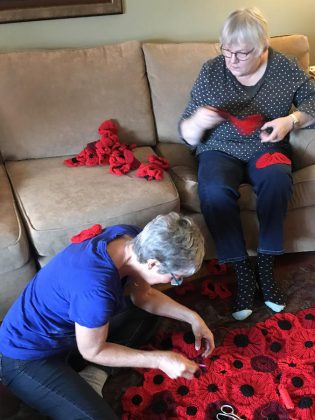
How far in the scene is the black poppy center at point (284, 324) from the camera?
5.50ft

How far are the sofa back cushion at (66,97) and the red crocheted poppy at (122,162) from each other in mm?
249

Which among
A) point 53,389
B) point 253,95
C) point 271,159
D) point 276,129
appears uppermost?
point 253,95

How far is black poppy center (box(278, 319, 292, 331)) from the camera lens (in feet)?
5.50

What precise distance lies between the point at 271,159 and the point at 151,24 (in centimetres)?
104

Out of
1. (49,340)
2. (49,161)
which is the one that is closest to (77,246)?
(49,340)

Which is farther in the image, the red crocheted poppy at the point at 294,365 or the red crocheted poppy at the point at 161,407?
the red crocheted poppy at the point at 294,365

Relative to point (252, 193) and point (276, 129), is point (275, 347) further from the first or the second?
point (276, 129)

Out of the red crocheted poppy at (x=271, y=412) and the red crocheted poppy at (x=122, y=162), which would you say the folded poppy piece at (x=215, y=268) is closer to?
the red crocheted poppy at (x=122, y=162)

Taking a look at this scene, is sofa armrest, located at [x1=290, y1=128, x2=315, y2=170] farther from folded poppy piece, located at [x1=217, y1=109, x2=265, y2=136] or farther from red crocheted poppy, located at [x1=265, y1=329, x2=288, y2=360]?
red crocheted poppy, located at [x1=265, y1=329, x2=288, y2=360]

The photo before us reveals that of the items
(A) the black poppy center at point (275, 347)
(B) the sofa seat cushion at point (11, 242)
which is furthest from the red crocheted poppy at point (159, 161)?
(A) the black poppy center at point (275, 347)

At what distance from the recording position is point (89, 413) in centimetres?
Result: 121

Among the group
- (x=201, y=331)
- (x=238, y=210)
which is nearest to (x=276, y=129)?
(x=238, y=210)

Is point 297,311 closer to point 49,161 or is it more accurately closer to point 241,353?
point 241,353

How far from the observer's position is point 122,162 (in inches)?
74.6
